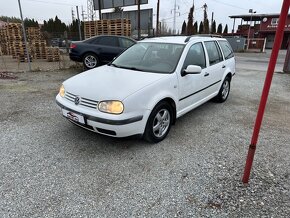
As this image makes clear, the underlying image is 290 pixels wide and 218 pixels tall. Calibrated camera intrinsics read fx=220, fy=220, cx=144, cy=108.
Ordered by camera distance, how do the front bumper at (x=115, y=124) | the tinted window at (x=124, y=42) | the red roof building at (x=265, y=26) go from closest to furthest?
the front bumper at (x=115, y=124)
the tinted window at (x=124, y=42)
the red roof building at (x=265, y=26)

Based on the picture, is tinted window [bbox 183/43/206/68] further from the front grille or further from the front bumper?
the front grille

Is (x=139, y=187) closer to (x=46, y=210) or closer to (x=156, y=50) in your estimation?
(x=46, y=210)

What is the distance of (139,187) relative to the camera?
8.04 ft

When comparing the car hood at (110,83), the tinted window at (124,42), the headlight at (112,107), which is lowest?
the headlight at (112,107)

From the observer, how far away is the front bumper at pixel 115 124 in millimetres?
2746

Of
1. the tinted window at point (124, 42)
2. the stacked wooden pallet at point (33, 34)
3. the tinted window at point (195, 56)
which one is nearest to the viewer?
the tinted window at point (195, 56)

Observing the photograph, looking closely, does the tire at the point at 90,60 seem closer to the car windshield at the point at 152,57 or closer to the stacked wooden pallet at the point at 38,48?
the car windshield at the point at 152,57

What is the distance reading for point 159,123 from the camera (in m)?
3.33

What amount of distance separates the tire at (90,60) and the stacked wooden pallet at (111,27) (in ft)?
18.2

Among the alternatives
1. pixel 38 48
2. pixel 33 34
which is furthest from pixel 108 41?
pixel 33 34

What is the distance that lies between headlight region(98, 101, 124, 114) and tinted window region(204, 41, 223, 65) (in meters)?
2.47

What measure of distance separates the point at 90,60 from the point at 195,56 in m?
6.07

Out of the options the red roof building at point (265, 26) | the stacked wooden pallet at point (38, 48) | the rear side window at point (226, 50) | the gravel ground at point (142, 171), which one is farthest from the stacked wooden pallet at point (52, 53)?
the red roof building at point (265, 26)

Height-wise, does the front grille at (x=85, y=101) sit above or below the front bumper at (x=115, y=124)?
above
